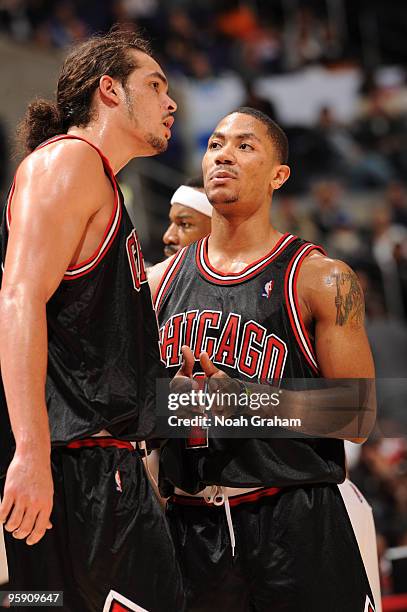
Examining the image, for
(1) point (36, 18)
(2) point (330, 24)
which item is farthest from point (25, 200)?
(2) point (330, 24)

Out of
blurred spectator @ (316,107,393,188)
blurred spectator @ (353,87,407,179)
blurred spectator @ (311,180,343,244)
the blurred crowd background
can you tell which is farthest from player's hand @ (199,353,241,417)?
blurred spectator @ (353,87,407,179)

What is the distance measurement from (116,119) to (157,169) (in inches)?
220

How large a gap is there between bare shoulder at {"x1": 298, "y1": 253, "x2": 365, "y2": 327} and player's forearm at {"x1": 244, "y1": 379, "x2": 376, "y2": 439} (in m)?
0.21

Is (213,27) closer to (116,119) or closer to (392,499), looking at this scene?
(392,499)

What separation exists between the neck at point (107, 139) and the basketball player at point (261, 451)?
0.57m

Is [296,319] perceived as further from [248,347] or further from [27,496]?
[27,496]

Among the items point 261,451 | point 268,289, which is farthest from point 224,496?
point 268,289

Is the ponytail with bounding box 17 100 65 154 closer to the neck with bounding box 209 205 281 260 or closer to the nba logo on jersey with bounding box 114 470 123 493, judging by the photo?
the neck with bounding box 209 205 281 260

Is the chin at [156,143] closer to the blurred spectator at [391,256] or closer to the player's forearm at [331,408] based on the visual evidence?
the player's forearm at [331,408]

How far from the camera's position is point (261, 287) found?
2.93 m

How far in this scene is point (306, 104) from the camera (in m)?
9.90

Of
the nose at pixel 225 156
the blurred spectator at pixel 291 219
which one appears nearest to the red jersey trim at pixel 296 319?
the nose at pixel 225 156

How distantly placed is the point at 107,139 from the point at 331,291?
858 mm

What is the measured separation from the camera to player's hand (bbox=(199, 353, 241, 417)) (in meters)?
2.54
